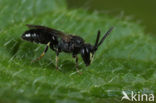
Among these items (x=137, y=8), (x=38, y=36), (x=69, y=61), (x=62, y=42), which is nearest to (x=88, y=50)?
(x=69, y=61)

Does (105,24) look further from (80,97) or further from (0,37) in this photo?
(80,97)

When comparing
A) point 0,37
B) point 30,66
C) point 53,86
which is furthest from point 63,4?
point 53,86

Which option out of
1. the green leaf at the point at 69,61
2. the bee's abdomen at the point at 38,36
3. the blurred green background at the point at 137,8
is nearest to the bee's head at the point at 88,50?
the green leaf at the point at 69,61

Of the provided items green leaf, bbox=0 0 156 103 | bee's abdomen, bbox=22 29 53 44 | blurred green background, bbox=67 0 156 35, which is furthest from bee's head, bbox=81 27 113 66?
blurred green background, bbox=67 0 156 35

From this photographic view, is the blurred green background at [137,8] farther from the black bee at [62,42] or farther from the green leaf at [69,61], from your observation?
the black bee at [62,42]

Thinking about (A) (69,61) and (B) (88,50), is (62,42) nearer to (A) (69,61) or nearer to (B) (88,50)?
(A) (69,61)

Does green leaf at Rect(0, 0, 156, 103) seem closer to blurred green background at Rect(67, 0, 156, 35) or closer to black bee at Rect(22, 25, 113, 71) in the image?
black bee at Rect(22, 25, 113, 71)
